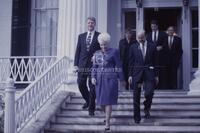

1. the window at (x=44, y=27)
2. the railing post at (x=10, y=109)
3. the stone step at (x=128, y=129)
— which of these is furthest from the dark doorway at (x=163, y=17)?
the railing post at (x=10, y=109)

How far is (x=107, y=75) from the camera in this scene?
29.9 feet

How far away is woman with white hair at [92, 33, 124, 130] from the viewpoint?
355 inches

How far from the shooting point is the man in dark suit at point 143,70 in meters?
9.32

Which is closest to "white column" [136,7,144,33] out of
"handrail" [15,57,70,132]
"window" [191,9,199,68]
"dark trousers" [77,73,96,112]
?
"window" [191,9,199,68]

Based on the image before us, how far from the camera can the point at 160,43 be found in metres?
12.5

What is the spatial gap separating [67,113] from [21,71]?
132 inches

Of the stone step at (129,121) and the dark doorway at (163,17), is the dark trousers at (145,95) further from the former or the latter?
the dark doorway at (163,17)

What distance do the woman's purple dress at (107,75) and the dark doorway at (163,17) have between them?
5264 millimetres

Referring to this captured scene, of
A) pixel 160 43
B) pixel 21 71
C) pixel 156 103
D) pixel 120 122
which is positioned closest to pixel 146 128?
pixel 120 122

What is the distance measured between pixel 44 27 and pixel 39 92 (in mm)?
4988

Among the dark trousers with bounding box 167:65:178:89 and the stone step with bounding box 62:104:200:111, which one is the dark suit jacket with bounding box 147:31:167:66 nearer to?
the dark trousers with bounding box 167:65:178:89

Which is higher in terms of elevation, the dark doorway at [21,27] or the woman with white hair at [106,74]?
the dark doorway at [21,27]

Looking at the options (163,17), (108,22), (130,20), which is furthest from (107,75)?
(163,17)

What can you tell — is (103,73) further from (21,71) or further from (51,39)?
(51,39)
